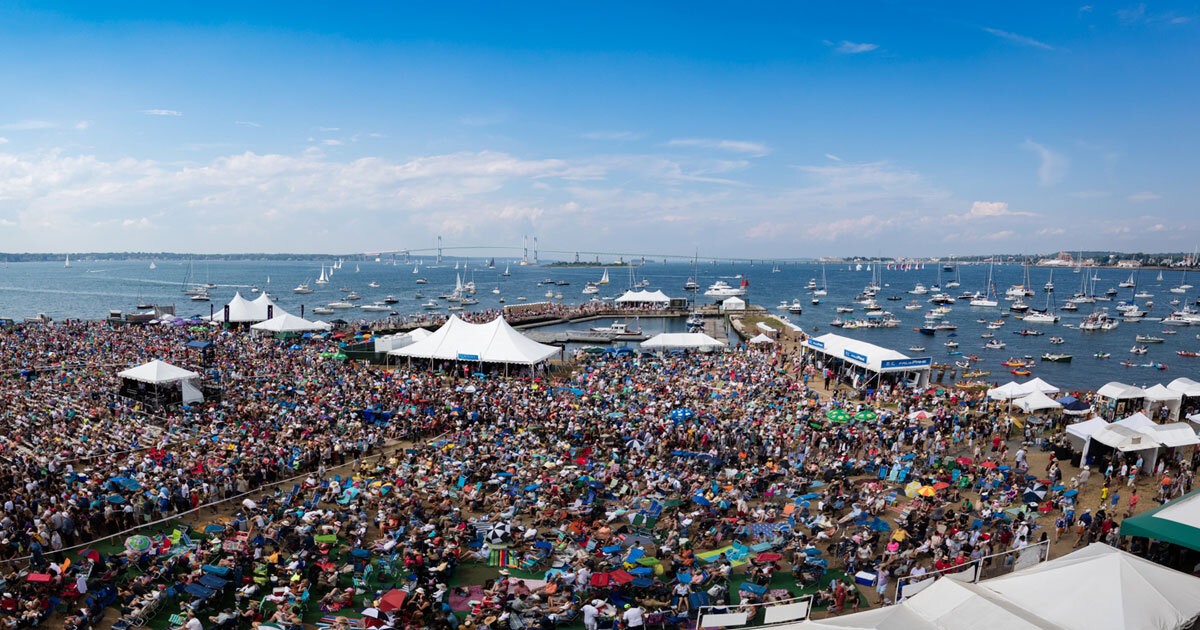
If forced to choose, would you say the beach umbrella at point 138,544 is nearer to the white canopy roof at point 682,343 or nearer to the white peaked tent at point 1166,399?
the white canopy roof at point 682,343

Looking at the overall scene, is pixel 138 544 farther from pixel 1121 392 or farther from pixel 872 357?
pixel 1121 392

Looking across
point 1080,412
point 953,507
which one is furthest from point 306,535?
point 1080,412

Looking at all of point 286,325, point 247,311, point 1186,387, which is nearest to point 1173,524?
point 1186,387

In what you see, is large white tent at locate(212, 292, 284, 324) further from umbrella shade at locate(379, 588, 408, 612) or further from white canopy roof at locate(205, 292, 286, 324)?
umbrella shade at locate(379, 588, 408, 612)

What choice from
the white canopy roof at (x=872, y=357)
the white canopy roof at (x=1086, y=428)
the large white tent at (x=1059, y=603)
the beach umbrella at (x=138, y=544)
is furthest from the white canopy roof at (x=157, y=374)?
the white canopy roof at (x=1086, y=428)

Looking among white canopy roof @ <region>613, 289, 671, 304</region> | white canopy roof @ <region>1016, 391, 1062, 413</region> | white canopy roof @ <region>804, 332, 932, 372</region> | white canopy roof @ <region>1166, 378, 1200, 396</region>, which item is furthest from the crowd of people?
white canopy roof @ <region>613, 289, 671, 304</region>

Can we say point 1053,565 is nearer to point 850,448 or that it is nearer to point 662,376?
point 850,448

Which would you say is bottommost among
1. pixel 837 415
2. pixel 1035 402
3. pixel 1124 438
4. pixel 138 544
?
pixel 138 544
